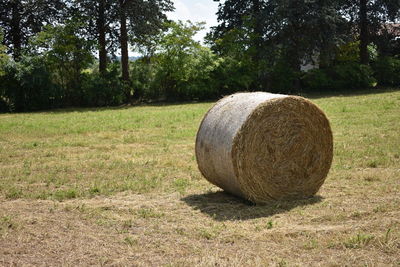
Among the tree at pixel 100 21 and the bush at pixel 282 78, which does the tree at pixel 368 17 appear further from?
the tree at pixel 100 21

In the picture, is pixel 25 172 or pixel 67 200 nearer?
pixel 67 200

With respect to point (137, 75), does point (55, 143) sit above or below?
below

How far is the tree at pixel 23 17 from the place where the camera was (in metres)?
31.8

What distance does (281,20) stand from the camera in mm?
31875

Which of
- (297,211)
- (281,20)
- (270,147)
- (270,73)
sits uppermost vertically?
(281,20)

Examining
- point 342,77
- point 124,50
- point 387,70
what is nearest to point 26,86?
point 124,50

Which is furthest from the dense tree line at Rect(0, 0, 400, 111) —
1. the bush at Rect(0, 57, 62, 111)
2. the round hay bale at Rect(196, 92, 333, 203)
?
the round hay bale at Rect(196, 92, 333, 203)

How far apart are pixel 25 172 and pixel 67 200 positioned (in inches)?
98.7

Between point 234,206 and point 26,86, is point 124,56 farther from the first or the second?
point 234,206

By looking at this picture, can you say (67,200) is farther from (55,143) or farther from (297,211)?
(55,143)

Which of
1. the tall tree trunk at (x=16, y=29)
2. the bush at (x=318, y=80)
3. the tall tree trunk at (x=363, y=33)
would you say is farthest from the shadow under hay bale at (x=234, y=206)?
the tall tree trunk at (x=363, y=33)

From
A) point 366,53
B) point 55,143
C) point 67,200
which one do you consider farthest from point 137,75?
point 67,200

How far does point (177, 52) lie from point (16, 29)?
10924 mm

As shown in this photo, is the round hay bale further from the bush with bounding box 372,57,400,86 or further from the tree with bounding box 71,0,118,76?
the bush with bounding box 372,57,400,86
